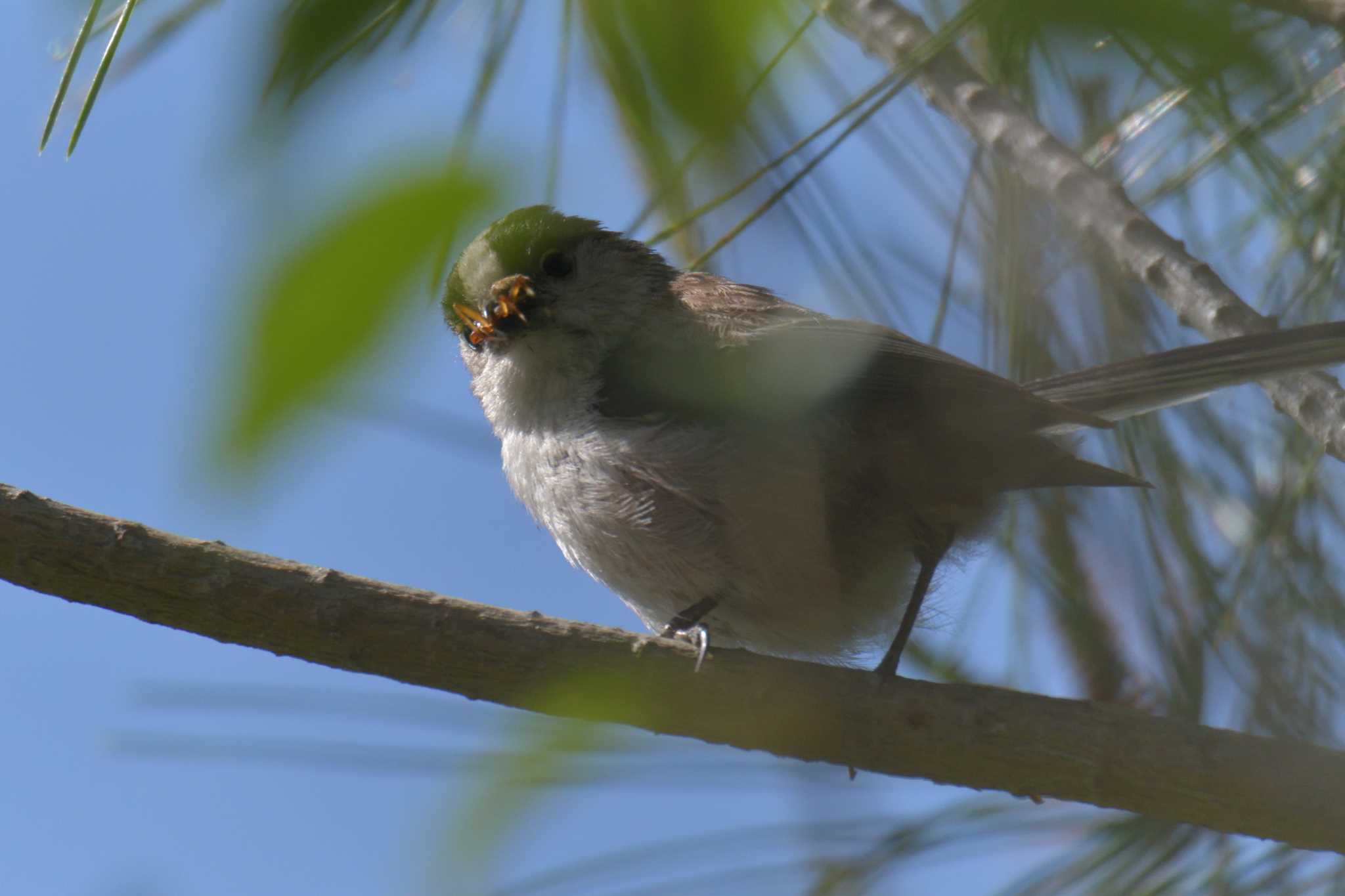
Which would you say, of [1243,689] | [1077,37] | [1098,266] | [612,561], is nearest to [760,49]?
[1077,37]

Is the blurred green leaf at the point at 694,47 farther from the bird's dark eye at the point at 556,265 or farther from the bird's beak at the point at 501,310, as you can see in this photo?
the bird's dark eye at the point at 556,265

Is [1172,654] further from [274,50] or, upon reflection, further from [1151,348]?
[274,50]

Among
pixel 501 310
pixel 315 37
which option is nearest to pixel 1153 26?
pixel 315 37

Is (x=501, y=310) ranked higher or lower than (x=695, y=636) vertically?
higher

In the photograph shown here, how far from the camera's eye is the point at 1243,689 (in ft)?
6.61

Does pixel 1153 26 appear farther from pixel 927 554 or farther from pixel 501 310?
pixel 501 310

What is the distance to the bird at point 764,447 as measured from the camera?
2.41 meters

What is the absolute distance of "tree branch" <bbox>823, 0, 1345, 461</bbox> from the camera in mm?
2148

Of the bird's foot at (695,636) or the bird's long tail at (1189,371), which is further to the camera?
the bird's foot at (695,636)

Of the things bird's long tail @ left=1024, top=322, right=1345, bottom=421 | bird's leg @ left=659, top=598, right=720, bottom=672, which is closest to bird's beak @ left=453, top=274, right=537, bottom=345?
bird's leg @ left=659, top=598, right=720, bottom=672

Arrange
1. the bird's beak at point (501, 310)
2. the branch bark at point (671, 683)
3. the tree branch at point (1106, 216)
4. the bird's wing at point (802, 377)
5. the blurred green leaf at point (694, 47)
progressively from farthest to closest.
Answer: the bird's beak at point (501, 310), the bird's wing at point (802, 377), the tree branch at point (1106, 216), the branch bark at point (671, 683), the blurred green leaf at point (694, 47)

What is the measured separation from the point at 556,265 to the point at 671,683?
1252 mm

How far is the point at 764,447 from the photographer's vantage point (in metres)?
2.54

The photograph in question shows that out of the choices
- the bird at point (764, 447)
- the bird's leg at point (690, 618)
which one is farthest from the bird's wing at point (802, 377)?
the bird's leg at point (690, 618)
